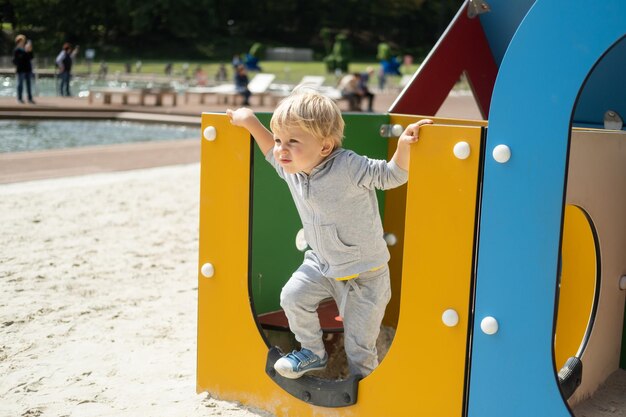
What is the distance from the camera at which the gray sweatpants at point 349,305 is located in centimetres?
268

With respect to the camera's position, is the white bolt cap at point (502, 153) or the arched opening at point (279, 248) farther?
the arched opening at point (279, 248)

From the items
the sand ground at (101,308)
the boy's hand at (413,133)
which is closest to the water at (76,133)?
the sand ground at (101,308)

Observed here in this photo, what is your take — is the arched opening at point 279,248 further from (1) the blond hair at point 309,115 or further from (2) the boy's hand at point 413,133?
(2) the boy's hand at point 413,133

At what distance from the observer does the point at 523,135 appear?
2309mm

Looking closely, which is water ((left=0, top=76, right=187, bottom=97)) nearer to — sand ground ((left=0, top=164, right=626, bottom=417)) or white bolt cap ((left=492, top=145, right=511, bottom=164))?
sand ground ((left=0, top=164, right=626, bottom=417))

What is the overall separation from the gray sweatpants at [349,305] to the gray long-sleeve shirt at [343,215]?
0.06 meters

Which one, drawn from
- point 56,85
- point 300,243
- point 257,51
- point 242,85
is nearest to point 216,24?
point 257,51

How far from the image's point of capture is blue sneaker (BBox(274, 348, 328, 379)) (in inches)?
108

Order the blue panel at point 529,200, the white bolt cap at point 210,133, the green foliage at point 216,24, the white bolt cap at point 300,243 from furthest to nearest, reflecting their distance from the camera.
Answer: the green foliage at point 216,24, the white bolt cap at point 300,243, the white bolt cap at point 210,133, the blue panel at point 529,200

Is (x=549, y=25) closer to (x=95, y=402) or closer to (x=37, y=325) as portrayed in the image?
(x=95, y=402)

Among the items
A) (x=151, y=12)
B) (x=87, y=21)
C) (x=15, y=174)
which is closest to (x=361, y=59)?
(x=151, y=12)

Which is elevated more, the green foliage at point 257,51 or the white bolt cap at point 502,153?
the green foliage at point 257,51

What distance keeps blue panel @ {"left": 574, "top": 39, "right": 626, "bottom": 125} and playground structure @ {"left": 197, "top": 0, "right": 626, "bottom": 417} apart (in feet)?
2.71

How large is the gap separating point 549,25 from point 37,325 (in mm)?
2864
